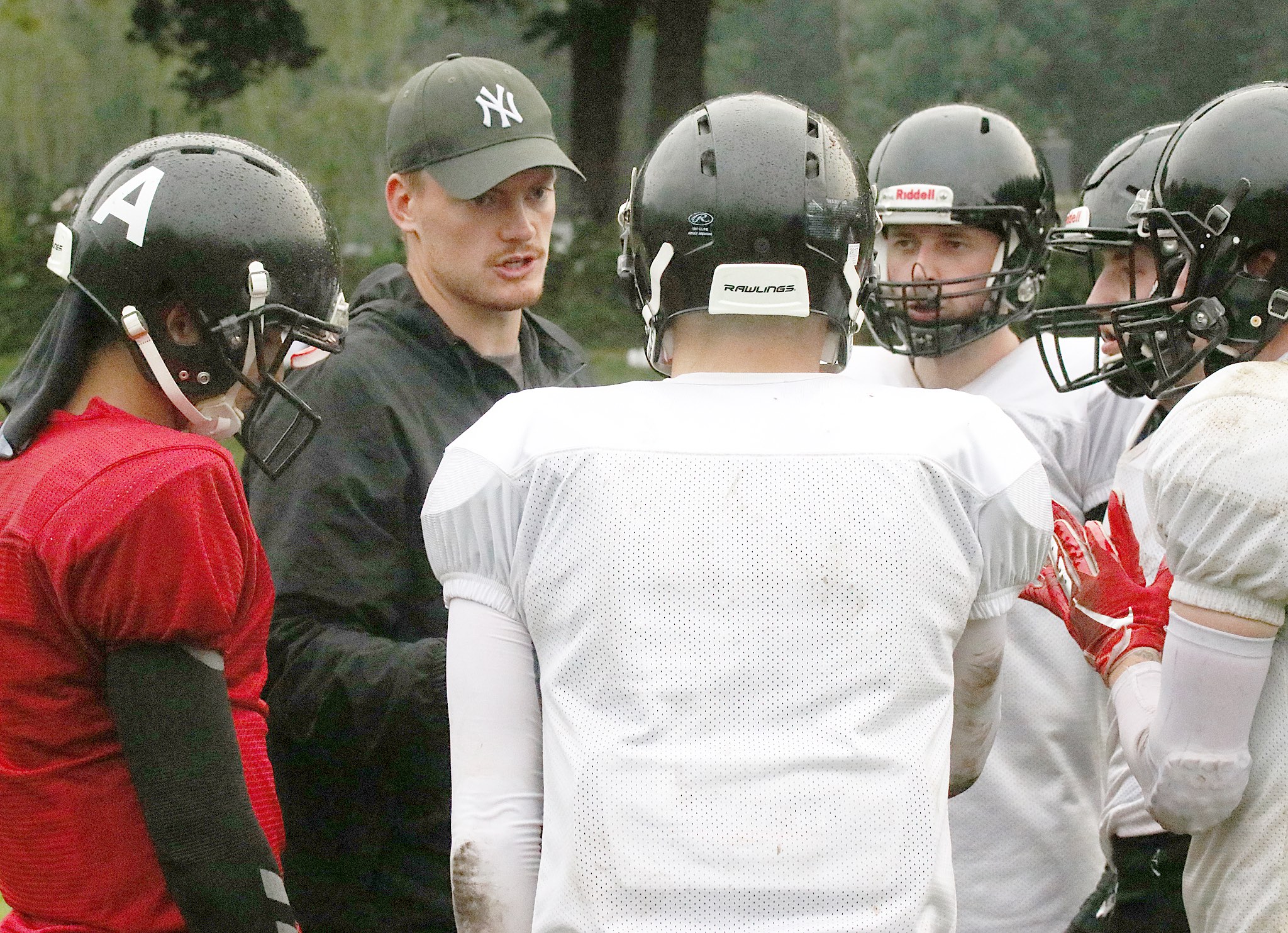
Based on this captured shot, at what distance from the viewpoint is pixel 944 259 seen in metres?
3.30

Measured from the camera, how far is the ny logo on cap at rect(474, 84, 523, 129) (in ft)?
10.0

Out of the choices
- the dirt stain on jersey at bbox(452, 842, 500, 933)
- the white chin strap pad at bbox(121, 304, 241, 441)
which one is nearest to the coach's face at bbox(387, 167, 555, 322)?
the white chin strap pad at bbox(121, 304, 241, 441)

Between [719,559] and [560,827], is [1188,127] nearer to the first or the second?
[719,559]

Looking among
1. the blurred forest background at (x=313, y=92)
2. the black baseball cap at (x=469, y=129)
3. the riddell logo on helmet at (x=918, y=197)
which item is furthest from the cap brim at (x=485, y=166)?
the blurred forest background at (x=313, y=92)

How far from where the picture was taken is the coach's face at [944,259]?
3.22 meters

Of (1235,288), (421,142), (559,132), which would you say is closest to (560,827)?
(1235,288)

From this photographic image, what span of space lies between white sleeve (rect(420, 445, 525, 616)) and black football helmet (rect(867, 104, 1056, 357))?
1.66m

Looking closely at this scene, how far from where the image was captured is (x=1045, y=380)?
10.2ft

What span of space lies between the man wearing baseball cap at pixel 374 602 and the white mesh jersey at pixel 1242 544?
120 centimetres

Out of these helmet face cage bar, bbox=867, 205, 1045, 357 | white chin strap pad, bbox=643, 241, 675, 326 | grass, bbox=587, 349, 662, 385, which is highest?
white chin strap pad, bbox=643, 241, 675, 326

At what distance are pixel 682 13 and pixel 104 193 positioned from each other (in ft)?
44.7

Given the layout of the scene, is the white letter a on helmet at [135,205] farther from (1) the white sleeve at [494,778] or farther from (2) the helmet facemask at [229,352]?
(1) the white sleeve at [494,778]

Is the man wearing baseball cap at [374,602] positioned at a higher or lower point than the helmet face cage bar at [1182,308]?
lower

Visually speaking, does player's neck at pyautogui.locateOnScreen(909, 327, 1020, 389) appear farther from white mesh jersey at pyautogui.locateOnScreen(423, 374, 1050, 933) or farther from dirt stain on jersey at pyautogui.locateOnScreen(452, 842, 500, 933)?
dirt stain on jersey at pyautogui.locateOnScreen(452, 842, 500, 933)
